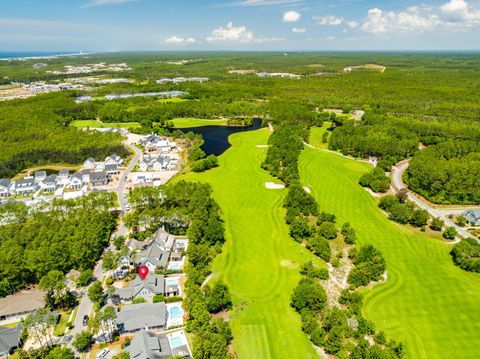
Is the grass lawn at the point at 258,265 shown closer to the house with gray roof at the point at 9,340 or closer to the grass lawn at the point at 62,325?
the grass lawn at the point at 62,325

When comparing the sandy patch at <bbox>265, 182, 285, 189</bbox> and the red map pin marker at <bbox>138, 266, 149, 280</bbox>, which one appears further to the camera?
the sandy patch at <bbox>265, 182, 285, 189</bbox>

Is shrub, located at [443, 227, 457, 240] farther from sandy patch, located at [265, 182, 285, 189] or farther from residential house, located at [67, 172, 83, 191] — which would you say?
residential house, located at [67, 172, 83, 191]

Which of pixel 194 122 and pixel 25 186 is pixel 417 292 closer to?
pixel 25 186

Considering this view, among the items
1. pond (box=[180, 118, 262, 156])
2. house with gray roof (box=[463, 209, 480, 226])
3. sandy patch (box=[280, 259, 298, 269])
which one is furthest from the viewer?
pond (box=[180, 118, 262, 156])

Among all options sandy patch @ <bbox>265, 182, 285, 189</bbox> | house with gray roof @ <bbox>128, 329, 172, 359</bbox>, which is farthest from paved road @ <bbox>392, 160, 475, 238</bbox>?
house with gray roof @ <bbox>128, 329, 172, 359</bbox>

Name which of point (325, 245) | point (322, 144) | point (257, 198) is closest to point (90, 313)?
point (325, 245)

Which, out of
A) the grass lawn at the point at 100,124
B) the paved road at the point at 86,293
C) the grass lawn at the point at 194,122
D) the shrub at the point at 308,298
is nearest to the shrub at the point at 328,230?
the shrub at the point at 308,298

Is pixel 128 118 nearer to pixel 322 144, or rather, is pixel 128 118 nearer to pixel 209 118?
pixel 209 118
